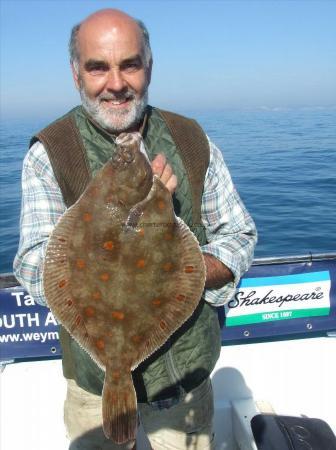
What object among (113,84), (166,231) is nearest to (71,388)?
(166,231)

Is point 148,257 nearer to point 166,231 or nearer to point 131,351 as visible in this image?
point 166,231

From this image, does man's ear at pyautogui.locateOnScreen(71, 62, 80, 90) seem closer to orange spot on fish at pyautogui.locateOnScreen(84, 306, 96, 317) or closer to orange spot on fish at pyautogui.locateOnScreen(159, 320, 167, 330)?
orange spot on fish at pyautogui.locateOnScreen(84, 306, 96, 317)

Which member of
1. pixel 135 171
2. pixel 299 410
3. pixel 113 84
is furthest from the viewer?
pixel 299 410

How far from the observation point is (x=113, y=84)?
7.97ft

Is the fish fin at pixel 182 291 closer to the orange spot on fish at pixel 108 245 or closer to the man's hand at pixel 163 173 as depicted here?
the man's hand at pixel 163 173

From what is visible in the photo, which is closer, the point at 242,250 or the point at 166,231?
the point at 166,231

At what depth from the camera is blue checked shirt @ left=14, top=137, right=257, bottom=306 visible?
94.7 inches

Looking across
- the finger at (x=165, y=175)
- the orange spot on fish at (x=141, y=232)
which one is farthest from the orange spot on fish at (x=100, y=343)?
the finger at (x=165, y=175)

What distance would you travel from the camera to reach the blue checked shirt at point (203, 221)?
2406mm

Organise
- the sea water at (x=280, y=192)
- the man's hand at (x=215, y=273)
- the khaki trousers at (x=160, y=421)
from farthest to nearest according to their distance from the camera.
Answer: the sea water at (x=280, y=192) → the khaki trousers at (x=160, y=421) → the man's hand at (x=215, y=273)

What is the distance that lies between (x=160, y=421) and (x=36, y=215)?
147 centimetres

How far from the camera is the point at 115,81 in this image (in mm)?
2424

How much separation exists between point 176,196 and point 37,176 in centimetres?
77

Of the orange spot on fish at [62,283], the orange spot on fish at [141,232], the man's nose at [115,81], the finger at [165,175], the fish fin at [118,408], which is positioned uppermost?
the man's nose at [115,81]
